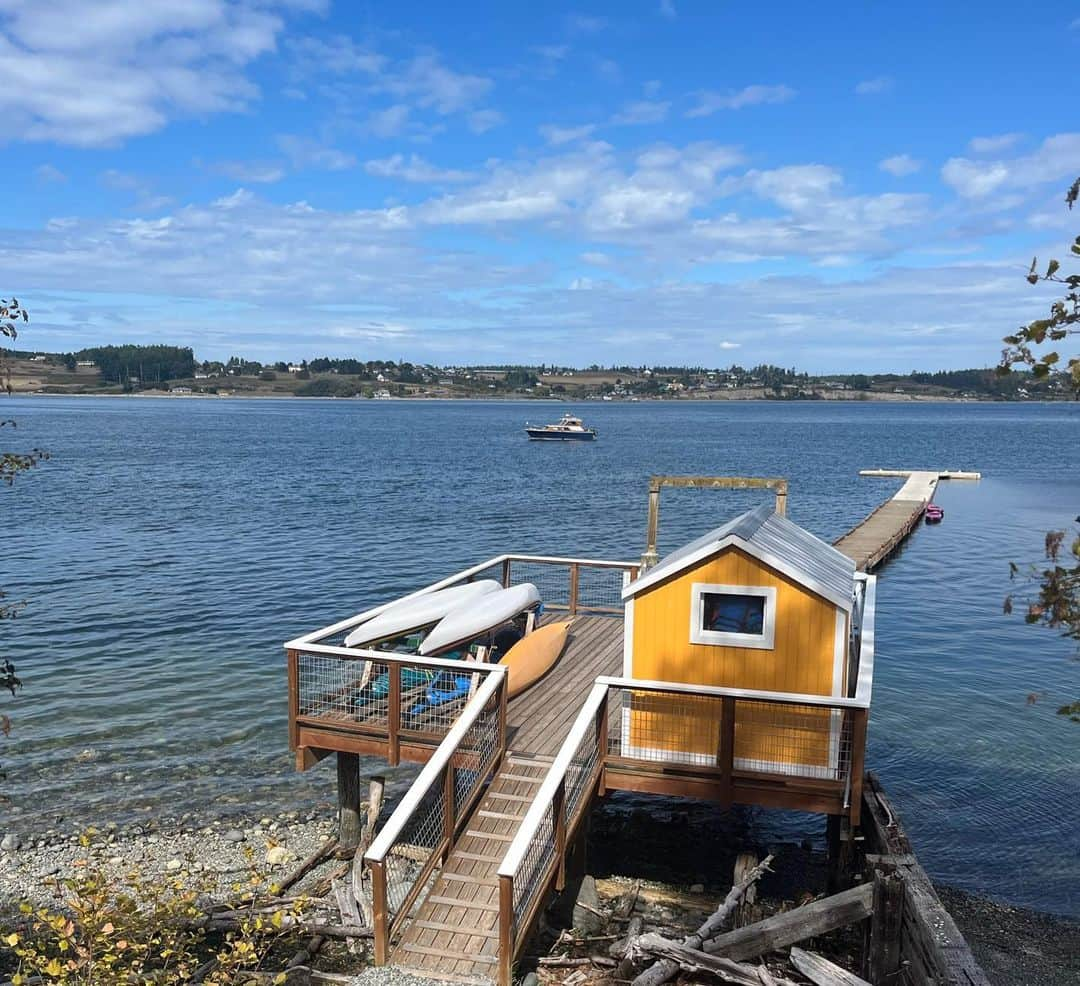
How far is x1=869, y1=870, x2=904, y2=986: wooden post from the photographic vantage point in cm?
891

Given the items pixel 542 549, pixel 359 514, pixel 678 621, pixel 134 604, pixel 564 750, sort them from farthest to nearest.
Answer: pixel 359 514
pixel 542 549
pixel 134 604
pixel 678 621
pixel 564 750

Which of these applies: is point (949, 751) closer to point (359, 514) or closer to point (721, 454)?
point (359, 514)

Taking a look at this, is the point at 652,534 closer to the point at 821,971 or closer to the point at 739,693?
the point at 739,693

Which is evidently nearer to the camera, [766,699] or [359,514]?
[766,699]

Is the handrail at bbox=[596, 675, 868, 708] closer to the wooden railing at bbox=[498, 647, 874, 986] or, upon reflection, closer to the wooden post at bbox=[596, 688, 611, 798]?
the wooden railing at bbox=[498, 647, 874, 986]

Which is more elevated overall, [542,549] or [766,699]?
[766,699]

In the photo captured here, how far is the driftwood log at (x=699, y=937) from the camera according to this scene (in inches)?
343

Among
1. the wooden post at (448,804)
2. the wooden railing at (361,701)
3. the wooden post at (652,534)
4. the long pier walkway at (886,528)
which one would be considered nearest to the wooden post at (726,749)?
the wooden railing at (361,701)

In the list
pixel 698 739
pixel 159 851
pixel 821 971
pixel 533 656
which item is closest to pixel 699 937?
pixel 821 971

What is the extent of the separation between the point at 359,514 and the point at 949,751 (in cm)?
3552

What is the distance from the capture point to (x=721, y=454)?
350 feet

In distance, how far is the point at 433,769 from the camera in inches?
383

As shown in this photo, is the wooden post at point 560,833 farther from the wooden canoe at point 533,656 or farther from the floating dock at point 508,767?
the wooden canoe at point 533,656

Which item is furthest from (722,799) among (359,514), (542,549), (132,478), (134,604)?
(132,478)
